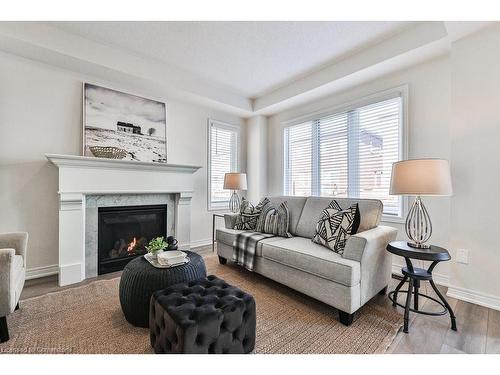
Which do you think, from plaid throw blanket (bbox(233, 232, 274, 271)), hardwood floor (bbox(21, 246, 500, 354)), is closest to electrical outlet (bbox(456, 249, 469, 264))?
hardwood floor (bbox(21, 246, 500, 354))

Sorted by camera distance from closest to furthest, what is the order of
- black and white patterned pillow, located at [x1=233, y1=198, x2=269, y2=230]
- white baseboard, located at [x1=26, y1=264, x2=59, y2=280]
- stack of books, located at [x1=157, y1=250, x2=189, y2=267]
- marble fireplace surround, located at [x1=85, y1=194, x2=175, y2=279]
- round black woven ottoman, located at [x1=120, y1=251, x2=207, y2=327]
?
round black woven ottoman, located at [x1=120, y1=251, x2=207, y2=327] → stack of books, located at [x1=157, y1=250, x2=189, y2=267] → white baseboard, located at [x1=26, y1=264, x2=59, y2=280] → marble fireplace surround, located at [x1=85, y1=194, x2=175, y2=279] → black and white patterned pillow, located at [x1=233, y1=198, x2=269, y2=230]

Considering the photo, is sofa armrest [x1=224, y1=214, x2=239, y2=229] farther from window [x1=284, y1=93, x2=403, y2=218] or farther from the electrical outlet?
the electrical outlet

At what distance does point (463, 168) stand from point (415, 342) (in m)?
1.64

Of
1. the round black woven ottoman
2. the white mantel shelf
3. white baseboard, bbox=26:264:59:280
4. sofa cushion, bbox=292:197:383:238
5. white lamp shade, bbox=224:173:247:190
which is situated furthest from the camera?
white lamp shade, bbox=224:173:247:190

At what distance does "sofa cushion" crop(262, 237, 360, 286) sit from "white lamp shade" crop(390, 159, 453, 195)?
2.44 feet

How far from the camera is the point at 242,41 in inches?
105

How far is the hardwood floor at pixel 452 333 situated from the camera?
1.55m

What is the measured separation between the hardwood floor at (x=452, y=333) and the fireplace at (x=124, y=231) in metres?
2.92

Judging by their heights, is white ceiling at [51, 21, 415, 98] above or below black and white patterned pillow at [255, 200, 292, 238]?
above

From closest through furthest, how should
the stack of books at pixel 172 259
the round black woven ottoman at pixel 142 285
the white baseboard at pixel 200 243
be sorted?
the round black woven ottoman at pixel 142 285
the stack of books at pixel 172 259
the white baseboard at pixel 200 243

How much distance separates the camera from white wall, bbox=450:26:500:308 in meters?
2.09

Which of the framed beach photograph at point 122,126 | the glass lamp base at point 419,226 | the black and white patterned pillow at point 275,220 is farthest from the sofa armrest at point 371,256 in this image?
the framed beach photograph at point 122,126

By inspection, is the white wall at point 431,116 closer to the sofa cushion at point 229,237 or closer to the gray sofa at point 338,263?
the gray sofa at point 338,263

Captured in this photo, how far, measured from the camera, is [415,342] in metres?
1.62
